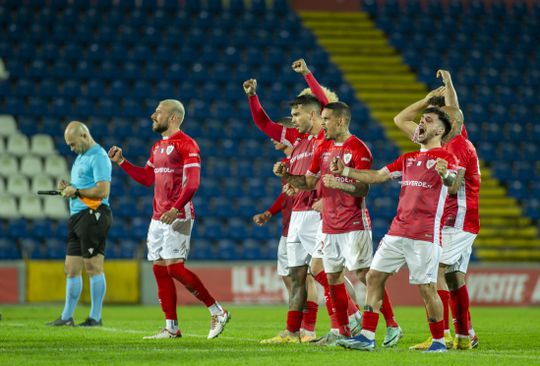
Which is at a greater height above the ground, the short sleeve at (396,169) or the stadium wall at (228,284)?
the short sleeve at (396,169)

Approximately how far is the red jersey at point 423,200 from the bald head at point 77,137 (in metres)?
4.99

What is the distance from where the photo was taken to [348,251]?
29.4 feet

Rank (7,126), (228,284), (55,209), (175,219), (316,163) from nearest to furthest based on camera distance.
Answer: (316,163) → (175,219) → (228,284) → (55,209) → (7,126)

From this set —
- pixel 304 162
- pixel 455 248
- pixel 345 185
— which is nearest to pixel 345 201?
pixel 345 185

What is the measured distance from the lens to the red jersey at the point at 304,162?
32.4ft

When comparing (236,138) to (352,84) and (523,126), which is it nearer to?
(352,84)

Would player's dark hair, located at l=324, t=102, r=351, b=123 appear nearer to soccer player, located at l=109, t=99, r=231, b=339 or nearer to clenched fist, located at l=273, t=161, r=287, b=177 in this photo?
clenched fist, located at l=273, t=161, r=287, b=177

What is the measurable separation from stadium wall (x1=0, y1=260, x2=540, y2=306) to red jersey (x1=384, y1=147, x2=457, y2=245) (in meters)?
10.6

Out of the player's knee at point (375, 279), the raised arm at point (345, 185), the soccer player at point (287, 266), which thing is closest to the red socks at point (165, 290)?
the soccer player at point (287, 266)

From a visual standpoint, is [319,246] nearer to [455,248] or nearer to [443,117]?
[455,248]

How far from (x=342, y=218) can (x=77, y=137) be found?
4510 mm

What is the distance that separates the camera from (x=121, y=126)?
22703 millimetres

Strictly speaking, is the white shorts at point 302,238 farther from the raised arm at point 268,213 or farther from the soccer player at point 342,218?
the raised arm at point 268,213

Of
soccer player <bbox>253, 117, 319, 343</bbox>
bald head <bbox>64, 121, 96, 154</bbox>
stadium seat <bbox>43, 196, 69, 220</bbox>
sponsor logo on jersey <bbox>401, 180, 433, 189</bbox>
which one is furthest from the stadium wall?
sponsor logo on jersey <bbox>401, 180, 433, 189</bbox>
